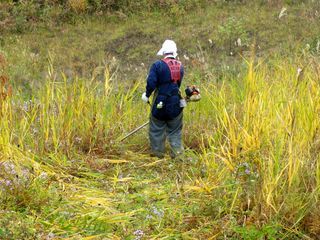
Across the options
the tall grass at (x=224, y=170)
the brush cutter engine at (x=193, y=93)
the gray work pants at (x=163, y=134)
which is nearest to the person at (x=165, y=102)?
the gray work pants at (x=163, y=134)

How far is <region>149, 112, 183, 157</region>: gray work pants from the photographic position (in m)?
6.80

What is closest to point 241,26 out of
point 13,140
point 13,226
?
point 13,140

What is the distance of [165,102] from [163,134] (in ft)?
1.34

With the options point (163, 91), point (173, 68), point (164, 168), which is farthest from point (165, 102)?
point (164, 168)

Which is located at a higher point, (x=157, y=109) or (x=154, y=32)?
(x=157, y=109)

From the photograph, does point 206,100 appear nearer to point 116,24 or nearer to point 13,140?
point 13,140

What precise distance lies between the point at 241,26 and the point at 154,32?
2755mm

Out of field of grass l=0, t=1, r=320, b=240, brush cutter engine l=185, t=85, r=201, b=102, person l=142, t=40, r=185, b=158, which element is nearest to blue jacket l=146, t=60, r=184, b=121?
person l=142, t=40, r=185, b=158

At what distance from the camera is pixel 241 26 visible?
14.7 metres

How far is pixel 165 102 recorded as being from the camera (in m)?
6.71

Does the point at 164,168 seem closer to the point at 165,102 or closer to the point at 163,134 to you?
the point at 163,134

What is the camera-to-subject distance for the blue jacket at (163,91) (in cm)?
667

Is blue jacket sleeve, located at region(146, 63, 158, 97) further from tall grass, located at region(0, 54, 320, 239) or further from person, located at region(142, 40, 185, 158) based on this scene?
tall grass, located at region(0, 54, 320, 239)

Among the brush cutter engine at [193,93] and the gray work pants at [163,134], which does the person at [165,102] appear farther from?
the brush cutter engine at [193,93]
